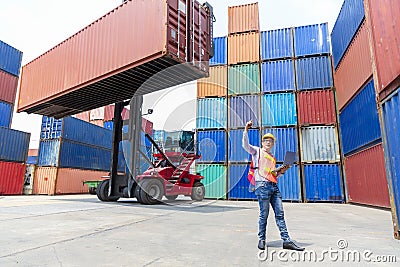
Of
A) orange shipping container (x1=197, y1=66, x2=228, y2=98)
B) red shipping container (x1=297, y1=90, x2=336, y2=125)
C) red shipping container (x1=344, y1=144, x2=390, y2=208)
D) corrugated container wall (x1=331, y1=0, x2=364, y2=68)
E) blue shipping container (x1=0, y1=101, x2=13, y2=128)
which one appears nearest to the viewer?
red shipping container (x1=344, y1=144, x2=390, y2=208)

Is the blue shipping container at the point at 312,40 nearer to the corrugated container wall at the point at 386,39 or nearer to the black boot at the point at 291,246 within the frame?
the corrugated container wall at the point at 386,39

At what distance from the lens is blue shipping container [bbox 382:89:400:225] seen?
4.36 meters

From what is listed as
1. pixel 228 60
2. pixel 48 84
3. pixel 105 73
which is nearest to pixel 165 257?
pixel 105 73

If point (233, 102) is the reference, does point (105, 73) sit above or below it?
below

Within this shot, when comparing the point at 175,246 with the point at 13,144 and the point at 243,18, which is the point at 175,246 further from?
the point at 13,144

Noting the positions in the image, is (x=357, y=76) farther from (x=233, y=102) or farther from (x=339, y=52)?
(x=233, y=102)

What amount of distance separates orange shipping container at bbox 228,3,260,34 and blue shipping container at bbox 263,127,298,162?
780 cm

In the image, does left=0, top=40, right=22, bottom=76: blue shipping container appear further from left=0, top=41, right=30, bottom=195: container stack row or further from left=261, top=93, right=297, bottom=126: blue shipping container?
left=261, top=93, right=297, bottom=126: blue shipping container

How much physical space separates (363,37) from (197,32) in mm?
7448

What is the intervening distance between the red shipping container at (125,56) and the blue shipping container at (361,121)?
697cm

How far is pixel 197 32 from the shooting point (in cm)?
949

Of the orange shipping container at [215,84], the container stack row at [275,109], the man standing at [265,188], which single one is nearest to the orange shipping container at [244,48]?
the container stack row at [275,109]

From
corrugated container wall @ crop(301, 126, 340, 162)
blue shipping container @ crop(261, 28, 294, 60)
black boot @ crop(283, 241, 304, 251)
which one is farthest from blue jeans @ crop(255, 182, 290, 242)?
blue shipping container @ crop(261, 28, 294, 60)

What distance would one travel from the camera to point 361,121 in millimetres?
11445
